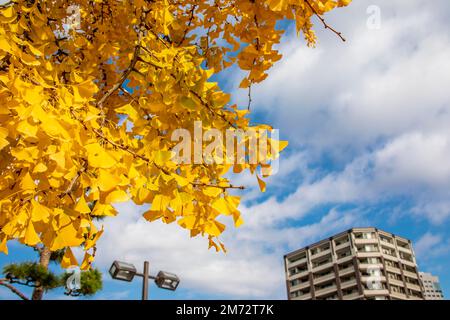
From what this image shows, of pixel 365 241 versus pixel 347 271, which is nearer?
pixel 347 271

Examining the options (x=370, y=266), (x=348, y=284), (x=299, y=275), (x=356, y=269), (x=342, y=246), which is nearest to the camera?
(x=356, y=269)

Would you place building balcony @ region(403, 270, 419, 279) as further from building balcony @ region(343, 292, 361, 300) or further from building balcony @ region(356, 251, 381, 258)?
building balcony @ region(343, 292, 361, 300)

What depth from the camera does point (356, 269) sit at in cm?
6544

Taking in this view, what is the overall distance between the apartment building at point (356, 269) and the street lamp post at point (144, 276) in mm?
63293

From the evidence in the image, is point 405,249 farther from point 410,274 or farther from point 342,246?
point 342,246

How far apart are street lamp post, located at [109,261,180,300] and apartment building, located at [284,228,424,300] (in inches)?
2492

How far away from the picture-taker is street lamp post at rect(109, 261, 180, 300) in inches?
310

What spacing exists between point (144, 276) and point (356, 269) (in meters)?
65.3

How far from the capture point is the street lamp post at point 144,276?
7.87m

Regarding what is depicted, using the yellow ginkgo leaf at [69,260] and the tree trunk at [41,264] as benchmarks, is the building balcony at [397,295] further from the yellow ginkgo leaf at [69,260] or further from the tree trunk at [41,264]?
the yellow ginkgo leaf at [69,260]

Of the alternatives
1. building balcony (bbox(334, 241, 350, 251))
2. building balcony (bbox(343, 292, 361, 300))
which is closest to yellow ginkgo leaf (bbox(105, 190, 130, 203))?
building balcony (bbox(343, 292, 361, 300))

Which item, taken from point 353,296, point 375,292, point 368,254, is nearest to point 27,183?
point 353,296
